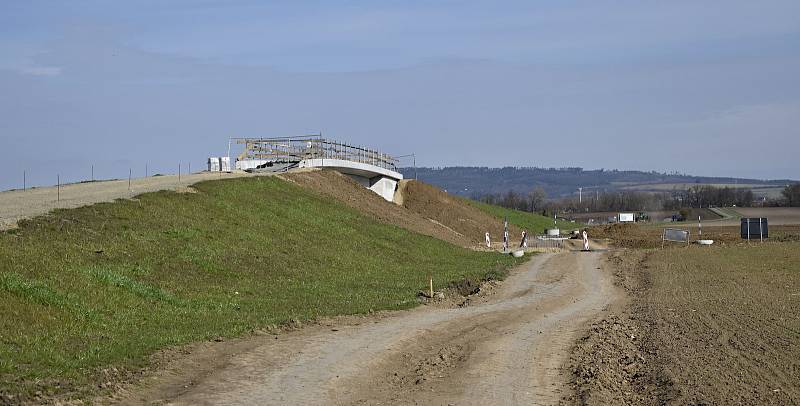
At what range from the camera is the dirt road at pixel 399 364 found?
12250mm

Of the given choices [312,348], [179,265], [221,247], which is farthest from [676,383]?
[221,247]

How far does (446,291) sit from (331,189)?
23538mm

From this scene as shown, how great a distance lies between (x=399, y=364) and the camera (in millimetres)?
14758

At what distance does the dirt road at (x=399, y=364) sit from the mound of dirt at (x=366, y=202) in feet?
86.0

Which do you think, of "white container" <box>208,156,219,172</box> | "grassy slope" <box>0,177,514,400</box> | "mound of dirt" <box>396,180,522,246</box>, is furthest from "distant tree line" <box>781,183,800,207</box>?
"grassy slope" <box>0,177,514,400</box>

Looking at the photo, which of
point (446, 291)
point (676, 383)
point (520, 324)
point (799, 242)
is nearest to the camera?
point (676, 383)

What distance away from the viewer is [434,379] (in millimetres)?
13453

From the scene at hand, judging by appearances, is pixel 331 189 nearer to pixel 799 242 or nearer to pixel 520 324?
pixel 799 242

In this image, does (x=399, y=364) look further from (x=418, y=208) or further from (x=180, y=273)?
(x=418, y=208)

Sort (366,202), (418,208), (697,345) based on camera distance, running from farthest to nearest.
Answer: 1. (418,208)
2. (366,202)
3. (697,345)

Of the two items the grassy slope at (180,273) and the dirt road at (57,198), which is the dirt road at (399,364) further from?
the dirt road at (57,198)

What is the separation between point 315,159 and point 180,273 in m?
32.8


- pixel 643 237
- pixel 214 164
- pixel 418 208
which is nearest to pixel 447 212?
pixel 418 208

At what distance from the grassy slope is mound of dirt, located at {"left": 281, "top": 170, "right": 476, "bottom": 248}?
588 cm
